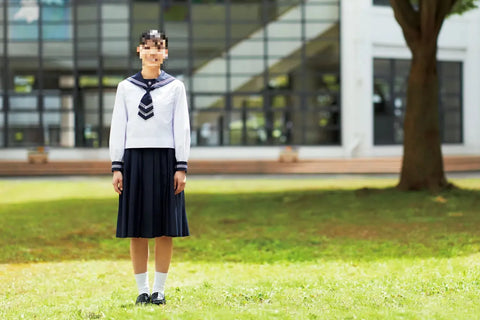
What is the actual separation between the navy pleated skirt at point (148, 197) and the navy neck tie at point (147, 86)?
0.28m

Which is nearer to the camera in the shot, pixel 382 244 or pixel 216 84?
pixel 382 244

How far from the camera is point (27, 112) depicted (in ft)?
118

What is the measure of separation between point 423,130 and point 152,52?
12567 millimetres

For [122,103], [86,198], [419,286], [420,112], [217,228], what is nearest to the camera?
[122,103]

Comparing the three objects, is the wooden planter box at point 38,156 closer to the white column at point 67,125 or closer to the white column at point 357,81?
the white column at point 67,125

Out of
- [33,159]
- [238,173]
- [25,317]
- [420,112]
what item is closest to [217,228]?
[420,112]

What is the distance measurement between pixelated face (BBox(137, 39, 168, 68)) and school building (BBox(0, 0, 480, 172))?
95.5ft

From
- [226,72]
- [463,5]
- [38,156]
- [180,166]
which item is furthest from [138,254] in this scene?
[226,72]

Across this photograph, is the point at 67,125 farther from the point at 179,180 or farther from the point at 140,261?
the point at 179,180

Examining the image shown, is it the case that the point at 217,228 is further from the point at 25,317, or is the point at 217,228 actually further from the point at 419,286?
the point at 25,317

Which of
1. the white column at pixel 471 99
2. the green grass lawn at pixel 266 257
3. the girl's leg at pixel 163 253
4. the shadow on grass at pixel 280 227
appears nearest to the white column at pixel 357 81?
the white column at pixel 471 99

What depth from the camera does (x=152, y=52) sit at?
5719 mm

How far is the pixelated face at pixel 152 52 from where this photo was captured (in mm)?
5711

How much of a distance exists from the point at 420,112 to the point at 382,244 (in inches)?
272
